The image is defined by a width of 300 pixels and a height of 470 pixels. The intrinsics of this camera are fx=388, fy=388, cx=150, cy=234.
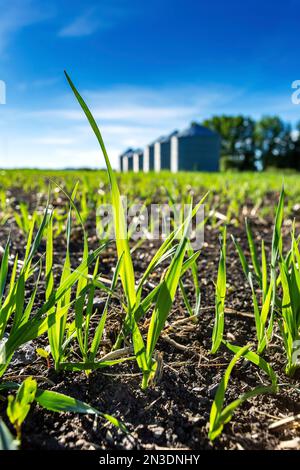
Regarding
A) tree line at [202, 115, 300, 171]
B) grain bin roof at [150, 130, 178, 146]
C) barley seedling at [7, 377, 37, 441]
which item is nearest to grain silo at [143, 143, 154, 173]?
grain bin roof at [150, 130, 178, 146]

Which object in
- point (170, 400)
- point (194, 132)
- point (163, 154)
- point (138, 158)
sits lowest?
point (170, 400)

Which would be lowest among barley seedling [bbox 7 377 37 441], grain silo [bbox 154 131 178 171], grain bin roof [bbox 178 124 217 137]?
barley seedling [bbox 7 377 37 441]

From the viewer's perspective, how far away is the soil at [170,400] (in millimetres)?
667

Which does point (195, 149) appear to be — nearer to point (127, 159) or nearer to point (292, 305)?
point (127, 159)

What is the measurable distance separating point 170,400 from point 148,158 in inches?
A: 1238

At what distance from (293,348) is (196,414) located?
246 mm

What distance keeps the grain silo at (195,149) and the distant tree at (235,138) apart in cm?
1854

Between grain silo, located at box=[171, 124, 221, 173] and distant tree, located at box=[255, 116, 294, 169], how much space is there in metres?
18.9

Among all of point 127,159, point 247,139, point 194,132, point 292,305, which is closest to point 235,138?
point 247,139

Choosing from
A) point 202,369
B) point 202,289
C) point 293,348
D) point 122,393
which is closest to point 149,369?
point 122,393

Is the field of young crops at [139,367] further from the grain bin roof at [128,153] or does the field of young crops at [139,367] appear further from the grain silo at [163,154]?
the grain bin roof at [128,153]

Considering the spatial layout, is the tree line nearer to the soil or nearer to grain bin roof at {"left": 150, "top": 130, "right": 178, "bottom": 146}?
grain bin roof at {"left": 150, "top": 130, "right": 178, "bottom": 146}

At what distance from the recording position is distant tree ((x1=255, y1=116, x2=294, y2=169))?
145ft

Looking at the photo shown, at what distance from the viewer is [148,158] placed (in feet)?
103
